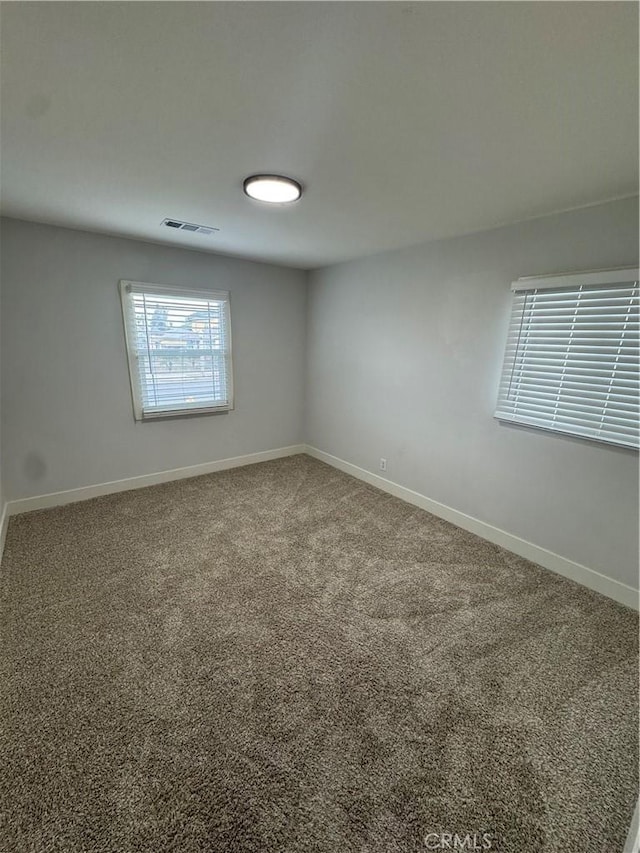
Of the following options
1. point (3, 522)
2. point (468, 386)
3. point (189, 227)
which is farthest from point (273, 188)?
point (3, 522)

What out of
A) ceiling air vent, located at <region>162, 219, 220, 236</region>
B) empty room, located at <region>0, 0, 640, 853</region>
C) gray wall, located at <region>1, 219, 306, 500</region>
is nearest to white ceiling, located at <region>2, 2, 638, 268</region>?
empty room, located at <region>0, 0, 640, 853</region>

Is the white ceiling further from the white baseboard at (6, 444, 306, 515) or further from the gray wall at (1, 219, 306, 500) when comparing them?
the white baseboard at (6, 444, 306, 515)

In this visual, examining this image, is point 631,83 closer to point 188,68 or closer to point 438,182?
point 438,182

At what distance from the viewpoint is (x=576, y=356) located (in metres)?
2.13

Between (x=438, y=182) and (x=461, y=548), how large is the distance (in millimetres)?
2413

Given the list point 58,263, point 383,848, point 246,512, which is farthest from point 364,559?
point 58,263

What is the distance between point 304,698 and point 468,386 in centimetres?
234

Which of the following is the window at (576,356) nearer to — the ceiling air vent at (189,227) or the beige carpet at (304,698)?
the beige carpet at (304,698)

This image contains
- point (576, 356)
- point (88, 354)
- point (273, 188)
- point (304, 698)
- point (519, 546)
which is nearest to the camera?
point (304, 698)

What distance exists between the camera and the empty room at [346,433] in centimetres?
105

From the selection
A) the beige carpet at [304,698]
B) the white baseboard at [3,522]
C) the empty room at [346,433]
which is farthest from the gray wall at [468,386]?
the white baseboard at [3,522]

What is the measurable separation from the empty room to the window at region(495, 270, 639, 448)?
0.05 feet

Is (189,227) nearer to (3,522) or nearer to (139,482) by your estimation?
(139,482)

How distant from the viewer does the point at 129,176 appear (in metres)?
1.77
